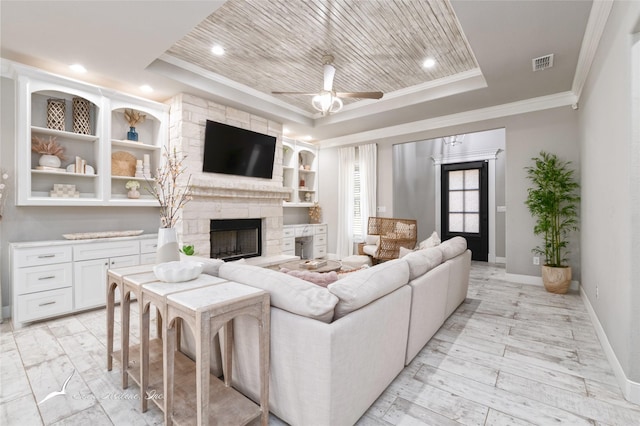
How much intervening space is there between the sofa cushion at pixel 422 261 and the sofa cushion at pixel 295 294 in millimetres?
947

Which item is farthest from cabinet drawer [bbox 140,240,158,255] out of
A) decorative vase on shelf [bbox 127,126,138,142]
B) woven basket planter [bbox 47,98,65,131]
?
woven basket planter [bbox 47,98,65,131]

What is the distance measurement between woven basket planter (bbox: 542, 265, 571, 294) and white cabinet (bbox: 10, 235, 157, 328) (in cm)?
537

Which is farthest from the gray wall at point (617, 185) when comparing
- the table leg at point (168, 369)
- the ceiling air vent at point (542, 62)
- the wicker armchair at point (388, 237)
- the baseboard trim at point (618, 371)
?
the table leg at point (168, 369)

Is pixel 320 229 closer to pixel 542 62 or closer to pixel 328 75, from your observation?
pixel 328 75

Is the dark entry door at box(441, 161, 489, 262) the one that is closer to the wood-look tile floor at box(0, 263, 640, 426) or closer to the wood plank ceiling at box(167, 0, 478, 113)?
the wood plank ceiling at box(167, 0, 478, 113)

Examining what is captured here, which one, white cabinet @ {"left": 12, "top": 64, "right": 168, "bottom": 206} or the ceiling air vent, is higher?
the ceiling air vent

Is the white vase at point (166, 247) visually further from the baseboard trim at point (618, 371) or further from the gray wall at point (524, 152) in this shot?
the gray wall at point (524, 152)

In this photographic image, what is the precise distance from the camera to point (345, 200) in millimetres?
6445

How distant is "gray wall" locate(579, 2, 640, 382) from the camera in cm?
176

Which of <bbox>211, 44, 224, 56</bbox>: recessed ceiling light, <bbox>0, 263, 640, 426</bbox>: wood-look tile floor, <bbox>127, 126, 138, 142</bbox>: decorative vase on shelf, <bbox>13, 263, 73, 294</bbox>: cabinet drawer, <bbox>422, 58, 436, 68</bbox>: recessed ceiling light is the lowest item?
<bbox>0, 263, 640, 426</bbox>: wood-look tile floor

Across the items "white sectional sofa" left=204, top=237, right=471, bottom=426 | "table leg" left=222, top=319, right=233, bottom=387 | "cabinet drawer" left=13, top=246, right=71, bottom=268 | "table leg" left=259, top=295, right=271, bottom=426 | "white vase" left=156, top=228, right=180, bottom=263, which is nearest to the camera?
"white sectional sofa" left=204, top=237, right=471, bottom=426

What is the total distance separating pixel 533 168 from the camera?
4.39m

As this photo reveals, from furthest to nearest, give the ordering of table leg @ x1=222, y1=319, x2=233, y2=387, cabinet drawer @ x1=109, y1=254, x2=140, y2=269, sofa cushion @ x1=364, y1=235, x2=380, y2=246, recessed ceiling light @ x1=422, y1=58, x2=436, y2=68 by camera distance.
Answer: sofa cushion @ x1=364, y1=235, x2=380, y2=246 < recessed ceiling light @ x1=422, y1=58, x2=436, y2=68 < cabinet drawer @ x1=109, y1=254, x2=140, y2=269 < table leg @ x1=222, y1=319, x2=233, y2=387

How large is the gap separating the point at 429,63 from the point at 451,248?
7.72ft
